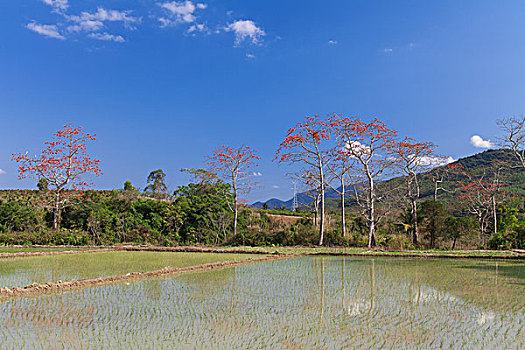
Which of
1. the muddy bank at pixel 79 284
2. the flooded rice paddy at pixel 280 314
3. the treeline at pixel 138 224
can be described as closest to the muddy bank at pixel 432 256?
the treeline at pixel 138 224

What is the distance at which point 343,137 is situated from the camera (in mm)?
17297

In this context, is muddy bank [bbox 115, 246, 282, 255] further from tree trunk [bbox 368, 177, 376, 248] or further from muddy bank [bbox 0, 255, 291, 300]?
muddy bank [bbox 0, 255, 291, 300]

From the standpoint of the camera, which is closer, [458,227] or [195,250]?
[458,227]

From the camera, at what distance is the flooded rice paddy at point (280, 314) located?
413cm

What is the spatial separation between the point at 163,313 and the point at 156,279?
3.59m

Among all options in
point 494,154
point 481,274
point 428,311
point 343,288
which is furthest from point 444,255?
point 494,154

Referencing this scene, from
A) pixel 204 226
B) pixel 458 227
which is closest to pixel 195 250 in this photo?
pixel 204 226

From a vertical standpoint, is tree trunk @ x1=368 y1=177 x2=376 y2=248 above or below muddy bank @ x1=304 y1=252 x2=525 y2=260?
above

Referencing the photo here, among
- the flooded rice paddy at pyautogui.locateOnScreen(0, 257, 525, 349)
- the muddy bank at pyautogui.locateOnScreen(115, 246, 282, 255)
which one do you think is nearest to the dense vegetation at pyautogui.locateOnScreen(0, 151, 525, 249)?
the muddy bank at pyautogui.locateOnScreen(115, 246, 282, 255)

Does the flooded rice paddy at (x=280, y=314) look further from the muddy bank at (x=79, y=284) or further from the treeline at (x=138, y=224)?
the treeline at (x=138, y=224)

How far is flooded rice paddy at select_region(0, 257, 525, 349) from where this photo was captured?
13.6 feet

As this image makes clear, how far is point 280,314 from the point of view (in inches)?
211

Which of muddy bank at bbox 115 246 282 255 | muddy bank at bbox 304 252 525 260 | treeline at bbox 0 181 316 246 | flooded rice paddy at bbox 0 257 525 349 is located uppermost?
treeline at bbox 0 181 316 246

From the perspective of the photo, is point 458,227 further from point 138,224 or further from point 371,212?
point 138,224
